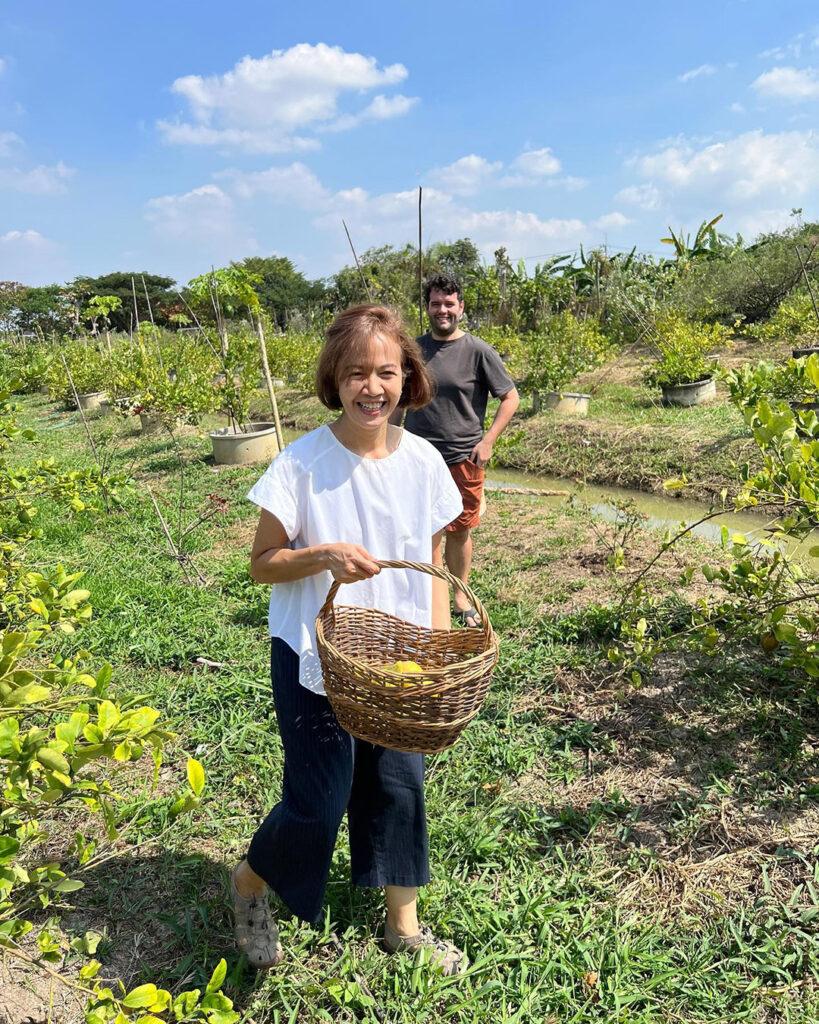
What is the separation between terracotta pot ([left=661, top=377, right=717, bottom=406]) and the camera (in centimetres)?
947

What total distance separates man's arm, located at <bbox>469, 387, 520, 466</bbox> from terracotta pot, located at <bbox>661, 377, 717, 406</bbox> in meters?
6.68

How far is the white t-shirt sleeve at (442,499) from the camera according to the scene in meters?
1.80

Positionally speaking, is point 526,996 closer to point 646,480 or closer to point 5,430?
point 5,430

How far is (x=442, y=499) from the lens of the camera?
182 cm

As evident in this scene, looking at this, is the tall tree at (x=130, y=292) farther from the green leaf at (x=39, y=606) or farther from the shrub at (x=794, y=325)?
the green leaf at (x=39, y=606)

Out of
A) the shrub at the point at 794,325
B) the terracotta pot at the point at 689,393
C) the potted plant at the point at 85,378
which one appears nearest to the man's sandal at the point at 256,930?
the terracotta pot at the point at 689,393

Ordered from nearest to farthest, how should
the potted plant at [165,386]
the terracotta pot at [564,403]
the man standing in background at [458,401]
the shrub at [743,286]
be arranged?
the man standing in background at [458,401] → the potted plant at [165,386] → the terracotta pot at [564,403] → the shrub at [743,286]

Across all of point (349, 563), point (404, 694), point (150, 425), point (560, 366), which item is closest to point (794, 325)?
point (560, 366)

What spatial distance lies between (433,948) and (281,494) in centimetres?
123

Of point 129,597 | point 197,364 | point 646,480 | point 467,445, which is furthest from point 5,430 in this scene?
point 197,364

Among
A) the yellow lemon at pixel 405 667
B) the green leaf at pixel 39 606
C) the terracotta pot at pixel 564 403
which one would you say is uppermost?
the green leaf at pixel 39 606

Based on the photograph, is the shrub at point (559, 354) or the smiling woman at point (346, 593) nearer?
the smiling woman at point (346, 593)

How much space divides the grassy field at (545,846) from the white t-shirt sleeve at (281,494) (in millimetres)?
661

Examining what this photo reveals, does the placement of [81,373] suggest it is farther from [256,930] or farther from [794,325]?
[256,930]
